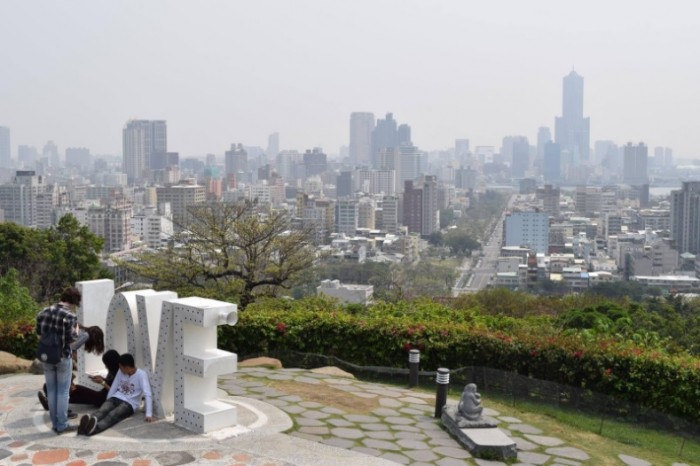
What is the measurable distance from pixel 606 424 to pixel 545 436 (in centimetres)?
94

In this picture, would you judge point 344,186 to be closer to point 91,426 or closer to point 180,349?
point 180,349

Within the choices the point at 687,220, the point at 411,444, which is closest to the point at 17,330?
the point at 411,444

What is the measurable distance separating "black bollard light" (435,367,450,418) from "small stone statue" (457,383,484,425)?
0.39 meters

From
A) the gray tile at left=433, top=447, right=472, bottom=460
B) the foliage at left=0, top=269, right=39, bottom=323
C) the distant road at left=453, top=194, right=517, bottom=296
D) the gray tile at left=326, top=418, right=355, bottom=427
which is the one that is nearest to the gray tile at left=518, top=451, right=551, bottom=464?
the gray tile at left=433, top=447, right=472, bottom=460

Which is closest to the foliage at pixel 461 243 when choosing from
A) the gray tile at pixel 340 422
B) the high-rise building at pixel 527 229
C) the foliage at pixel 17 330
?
the high-rise building at pixel 527 229

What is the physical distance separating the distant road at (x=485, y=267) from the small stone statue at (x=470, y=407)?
61827 mm

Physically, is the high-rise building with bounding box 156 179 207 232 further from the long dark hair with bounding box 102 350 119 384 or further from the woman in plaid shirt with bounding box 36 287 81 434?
the woman in plaid shirt with bounding box 36 287 81 434

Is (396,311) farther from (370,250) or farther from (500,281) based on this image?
(370,250)

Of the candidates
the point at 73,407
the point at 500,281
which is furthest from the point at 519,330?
the point at 500,281

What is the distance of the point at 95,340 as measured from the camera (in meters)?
7.09

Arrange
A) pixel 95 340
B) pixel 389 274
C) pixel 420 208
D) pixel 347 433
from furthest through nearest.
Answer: pixel 420 208, pixel 389 274, pixel 95 340, pixel 347 433

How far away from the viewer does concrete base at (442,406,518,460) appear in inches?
244

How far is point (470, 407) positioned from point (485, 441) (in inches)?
19.1

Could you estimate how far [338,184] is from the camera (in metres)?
187
